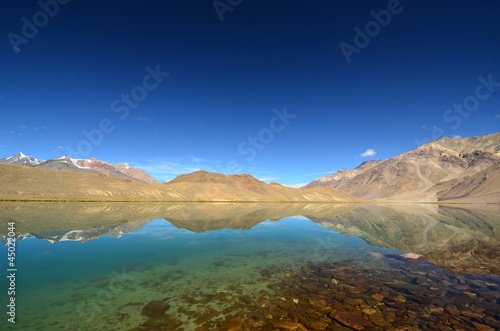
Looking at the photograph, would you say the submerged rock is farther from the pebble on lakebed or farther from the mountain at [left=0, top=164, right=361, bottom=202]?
the mountain at [left=0, top=164, right=361, bottom=202]

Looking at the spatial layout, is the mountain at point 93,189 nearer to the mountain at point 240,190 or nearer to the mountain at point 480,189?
the mountain at point 240,190

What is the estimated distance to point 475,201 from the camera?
11831cm

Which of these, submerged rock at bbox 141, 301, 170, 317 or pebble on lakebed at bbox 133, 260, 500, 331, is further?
submerged rock at bbox 141, 301, 170, 317

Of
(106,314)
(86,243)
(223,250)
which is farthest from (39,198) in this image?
(106,314)

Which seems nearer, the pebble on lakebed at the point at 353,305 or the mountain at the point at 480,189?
the pebble on lakebed at the point at 353,305

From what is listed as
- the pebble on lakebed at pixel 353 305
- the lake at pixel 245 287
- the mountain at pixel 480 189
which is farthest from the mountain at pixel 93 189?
the mountain at pixel 480 189

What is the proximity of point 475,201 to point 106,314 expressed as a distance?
16804 cm

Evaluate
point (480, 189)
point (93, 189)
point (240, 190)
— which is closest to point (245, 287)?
point (93, 189)

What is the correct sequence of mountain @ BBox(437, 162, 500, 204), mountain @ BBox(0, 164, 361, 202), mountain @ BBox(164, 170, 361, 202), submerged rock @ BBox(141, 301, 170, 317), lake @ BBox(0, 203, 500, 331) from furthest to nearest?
1. mountain @ BBox(437, 162, 500, 204)
2. mountain @ BBox(164, 170, 361, 202)
3. mountain @ BBox(0, 164, 361, 202)
4. submerged rock @ BBox(141, 301, 170, 317)
5. lake @ BBox(0, 203, 500, 331)

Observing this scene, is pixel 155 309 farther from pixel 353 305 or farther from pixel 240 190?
pixel 240 190

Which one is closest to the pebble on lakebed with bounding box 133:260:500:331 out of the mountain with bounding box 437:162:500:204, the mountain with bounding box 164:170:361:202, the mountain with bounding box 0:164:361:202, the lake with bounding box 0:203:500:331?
the lake with bounding box 0:203:500:331

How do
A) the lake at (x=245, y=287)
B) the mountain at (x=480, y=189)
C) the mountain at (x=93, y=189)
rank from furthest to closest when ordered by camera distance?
the mountain at (x=480, y=189), the mountain at (x=93, y=189), the lake at (x=245, y=287)

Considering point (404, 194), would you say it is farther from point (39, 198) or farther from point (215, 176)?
point (39, 198)

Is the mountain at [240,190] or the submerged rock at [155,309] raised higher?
the mountain at [240,190]
